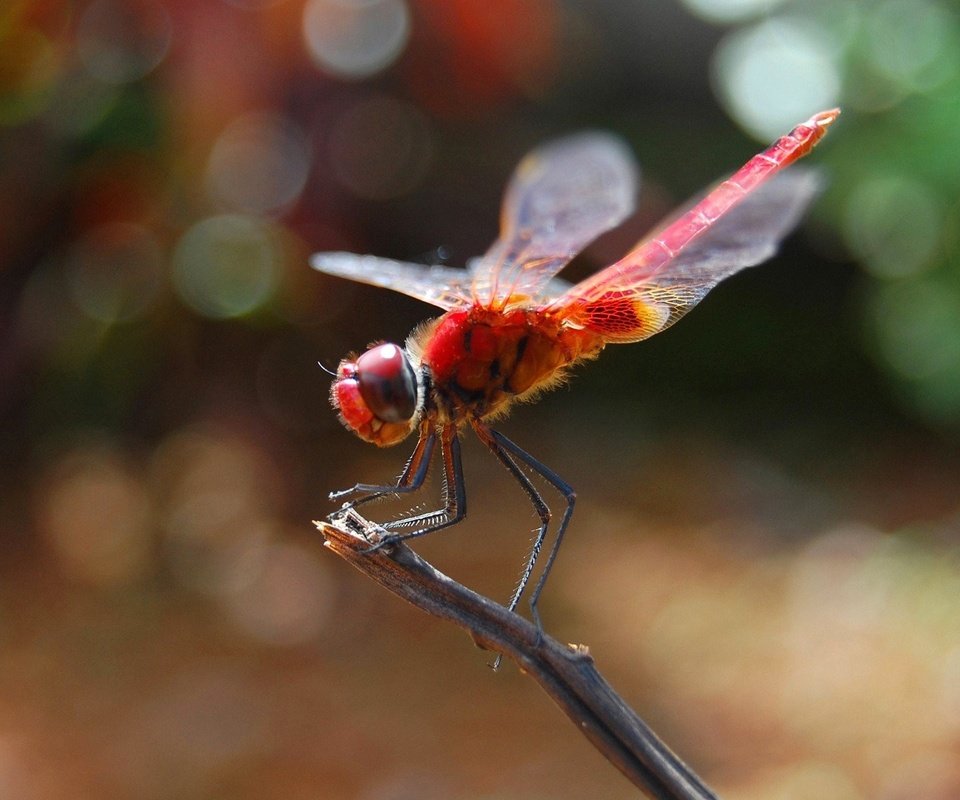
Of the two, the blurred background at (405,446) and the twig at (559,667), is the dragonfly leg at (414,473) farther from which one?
the blurred background at (405,446)

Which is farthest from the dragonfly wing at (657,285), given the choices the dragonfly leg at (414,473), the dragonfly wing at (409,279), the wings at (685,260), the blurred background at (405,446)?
the blurred background at (405,446)

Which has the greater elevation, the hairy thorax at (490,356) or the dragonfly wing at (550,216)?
the dragonfly wing at (550,216)

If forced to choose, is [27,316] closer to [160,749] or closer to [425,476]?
[160,749]

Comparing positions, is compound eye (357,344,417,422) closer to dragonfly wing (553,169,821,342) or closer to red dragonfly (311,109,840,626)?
red dragonfly (311,109,840,626)

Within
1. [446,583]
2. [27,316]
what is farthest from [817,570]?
[27,316]

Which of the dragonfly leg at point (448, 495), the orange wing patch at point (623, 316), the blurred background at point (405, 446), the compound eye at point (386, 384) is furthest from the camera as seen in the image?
the blurred background at point (405, 446)
